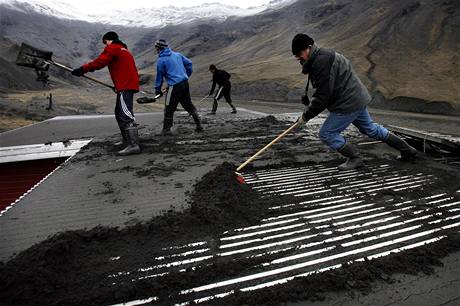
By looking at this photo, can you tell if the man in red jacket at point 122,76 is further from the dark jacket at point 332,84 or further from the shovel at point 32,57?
the dark jacket at point 332,84

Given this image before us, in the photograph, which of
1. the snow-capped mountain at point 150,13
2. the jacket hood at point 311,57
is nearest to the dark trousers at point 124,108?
the jacket hood at point 311,57

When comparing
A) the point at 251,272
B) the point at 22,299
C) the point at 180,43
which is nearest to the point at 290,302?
the point at 251,272

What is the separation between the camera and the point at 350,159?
396 cm

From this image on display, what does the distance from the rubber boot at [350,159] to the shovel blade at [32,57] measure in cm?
434

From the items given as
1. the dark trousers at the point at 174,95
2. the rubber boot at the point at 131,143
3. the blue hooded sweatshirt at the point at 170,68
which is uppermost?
the blue hooded sweatshirt at the point at 170,68

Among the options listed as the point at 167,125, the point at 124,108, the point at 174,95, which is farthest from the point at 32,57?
the point at 167,125

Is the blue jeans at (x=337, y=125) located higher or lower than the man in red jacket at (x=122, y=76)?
lower

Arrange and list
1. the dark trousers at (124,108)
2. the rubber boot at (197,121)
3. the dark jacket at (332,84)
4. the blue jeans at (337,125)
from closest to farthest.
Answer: the dark jacket at (332,84) → the blue jeans at (337,125) → the dark trousers at (124,108) → the rubber boot at (197,121)

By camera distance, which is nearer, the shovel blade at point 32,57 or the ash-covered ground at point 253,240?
the ash-covered ground at point 253,240

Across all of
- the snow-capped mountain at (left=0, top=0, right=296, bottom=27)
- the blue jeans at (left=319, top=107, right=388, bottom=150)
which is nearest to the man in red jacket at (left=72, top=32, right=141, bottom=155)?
the blue jeans at (left=319, top=107, right=388, bottom=150)

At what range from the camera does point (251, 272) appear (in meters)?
2.05

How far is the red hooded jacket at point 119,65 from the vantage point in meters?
4.61

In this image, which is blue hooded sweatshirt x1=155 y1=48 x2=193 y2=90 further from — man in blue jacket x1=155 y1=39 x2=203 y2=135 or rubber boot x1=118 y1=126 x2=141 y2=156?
rubber boot x1=118 y1=126 x2=141 y2=156

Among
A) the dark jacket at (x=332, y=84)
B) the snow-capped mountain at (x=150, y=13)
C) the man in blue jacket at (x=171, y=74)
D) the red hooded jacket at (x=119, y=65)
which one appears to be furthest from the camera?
the snow-capped mountain at (x=150, y=13)
